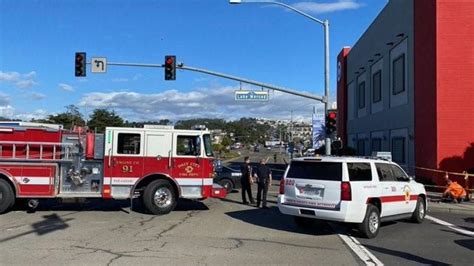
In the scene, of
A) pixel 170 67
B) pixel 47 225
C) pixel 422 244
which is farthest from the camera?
pixel 170 67

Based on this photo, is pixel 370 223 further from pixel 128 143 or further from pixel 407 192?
pixel 128 143

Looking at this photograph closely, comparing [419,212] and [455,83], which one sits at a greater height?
[455,83]

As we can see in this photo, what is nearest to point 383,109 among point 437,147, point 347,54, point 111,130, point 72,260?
point 437,147

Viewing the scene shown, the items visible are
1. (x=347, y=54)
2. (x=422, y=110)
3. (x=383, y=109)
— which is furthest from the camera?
(x=347, y=54)

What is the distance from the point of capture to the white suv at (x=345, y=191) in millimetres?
11727

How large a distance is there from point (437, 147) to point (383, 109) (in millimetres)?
12091

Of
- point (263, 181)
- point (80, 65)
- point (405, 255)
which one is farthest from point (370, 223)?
point (80, 65)

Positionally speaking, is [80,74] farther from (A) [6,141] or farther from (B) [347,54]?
(B) [347,54]

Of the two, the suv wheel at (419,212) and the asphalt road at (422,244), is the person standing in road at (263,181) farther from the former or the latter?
the suv wheel at (419,212)

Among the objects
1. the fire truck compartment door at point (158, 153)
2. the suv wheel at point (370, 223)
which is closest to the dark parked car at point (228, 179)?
the fire truck compartment door at point (158, 153)

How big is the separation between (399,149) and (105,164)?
818 inches

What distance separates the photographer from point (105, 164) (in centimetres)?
1557

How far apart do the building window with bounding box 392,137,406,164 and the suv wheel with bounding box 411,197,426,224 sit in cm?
1599

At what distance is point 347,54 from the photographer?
5547 centimetres
